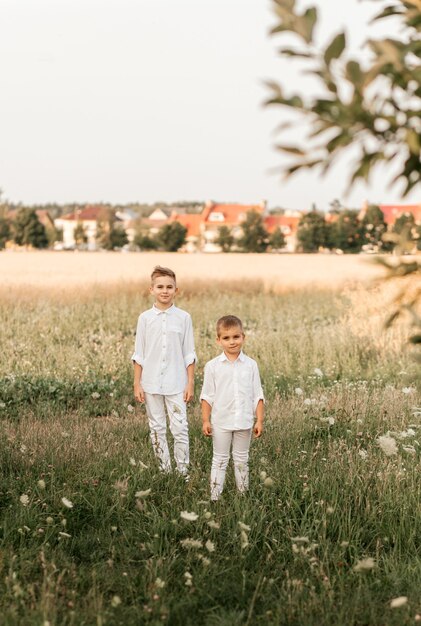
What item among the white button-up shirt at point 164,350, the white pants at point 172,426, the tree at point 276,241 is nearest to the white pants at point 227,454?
the white pants at point 172,426

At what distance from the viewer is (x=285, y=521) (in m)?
4.61

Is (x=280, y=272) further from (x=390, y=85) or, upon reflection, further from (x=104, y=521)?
(x=390, y=85)

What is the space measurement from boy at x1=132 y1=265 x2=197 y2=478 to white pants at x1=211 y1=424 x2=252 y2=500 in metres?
0.71

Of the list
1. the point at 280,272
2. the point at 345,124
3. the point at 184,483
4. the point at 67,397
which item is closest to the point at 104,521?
the point at 184,483

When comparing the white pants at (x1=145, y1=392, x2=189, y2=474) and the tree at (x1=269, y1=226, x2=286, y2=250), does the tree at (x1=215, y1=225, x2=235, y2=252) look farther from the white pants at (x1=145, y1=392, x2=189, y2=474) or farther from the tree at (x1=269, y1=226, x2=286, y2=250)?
the white pants at (x1=145, y1=392, x2=189, y2=474)

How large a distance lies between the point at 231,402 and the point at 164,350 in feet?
3.37

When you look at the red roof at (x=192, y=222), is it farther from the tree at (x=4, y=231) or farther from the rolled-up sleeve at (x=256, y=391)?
the rolled-up sleeve at (x=256, y=391)

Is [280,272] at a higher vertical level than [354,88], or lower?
lower

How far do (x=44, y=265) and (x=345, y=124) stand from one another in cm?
3335

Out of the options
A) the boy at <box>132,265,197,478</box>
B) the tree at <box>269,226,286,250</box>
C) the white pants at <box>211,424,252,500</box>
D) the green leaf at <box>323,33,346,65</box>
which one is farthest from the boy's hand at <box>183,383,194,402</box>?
the tree at <box>269,226,286,250</box>

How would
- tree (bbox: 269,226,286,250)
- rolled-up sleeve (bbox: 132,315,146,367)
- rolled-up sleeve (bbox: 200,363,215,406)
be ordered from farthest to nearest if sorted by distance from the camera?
tree (bbox: 269,226,286,250) < rolled-up sleeve (bbox: 132,315,146,367) < rolled-up sleeve (bbox: 200,363,215,406)

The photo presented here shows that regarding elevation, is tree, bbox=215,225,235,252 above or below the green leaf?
below

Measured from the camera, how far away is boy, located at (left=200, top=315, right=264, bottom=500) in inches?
197

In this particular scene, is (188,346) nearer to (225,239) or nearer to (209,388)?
(209,388)
